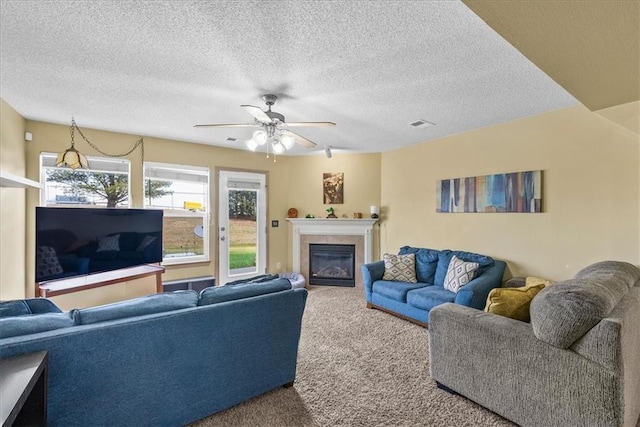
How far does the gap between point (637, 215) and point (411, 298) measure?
2251 millimetres

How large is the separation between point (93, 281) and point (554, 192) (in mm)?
5294

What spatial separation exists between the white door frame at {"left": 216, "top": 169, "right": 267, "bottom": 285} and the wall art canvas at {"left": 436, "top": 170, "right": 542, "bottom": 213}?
3.04m

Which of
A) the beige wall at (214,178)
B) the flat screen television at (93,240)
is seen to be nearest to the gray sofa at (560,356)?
the beige wall at (214,178)

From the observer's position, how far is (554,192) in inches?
128

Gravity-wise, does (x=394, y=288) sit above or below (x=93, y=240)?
below

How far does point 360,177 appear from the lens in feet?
18.0

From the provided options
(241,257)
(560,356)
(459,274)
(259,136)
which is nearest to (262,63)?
(259,136)

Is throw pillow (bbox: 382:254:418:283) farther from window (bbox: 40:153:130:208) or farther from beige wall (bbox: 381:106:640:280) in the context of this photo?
→ window (bbox: 40:153:130:208)

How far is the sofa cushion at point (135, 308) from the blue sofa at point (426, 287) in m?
2.58

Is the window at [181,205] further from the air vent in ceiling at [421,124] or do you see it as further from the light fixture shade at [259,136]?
the air vent in ceiling at [421,124]

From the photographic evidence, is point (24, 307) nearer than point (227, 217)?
Yes

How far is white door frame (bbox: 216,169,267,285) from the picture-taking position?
5035mm

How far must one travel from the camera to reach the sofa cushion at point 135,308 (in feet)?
5.09

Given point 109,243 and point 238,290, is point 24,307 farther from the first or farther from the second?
point 109,243
